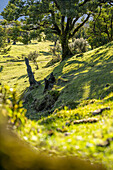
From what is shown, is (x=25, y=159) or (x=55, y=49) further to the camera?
(x=55, y=49)

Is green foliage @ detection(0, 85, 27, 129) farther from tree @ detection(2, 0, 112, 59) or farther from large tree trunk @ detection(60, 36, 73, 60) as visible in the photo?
large tree trunk @ detection(60, 36, 73, 60)

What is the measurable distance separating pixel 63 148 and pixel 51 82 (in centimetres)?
1850

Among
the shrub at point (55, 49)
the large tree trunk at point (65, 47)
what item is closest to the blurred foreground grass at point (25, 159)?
the large tree trunk at point (65, 47)

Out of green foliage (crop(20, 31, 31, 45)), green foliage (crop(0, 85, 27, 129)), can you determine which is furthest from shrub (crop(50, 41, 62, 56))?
green foliage (crop(0, 85, 27, 129))

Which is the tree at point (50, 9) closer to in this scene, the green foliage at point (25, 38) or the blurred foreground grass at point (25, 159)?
the green foliage at point (25, 38)

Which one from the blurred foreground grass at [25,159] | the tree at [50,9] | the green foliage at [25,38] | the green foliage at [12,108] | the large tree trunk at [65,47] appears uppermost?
the tree at [50,9]

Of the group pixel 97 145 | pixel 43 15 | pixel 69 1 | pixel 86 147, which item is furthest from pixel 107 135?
pixel 43 15

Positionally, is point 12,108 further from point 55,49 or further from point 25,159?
point 55,49

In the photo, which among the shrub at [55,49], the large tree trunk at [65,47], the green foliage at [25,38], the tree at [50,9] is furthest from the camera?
the shrub at [55,49]

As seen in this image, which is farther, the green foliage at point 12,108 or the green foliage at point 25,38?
the green foliage at point 25,38

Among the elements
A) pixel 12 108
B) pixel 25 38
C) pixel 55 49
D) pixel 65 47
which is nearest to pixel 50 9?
pixel 25 38

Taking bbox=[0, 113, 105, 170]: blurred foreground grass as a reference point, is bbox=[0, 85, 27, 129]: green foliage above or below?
above

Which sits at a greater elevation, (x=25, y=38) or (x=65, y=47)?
(x=25, y=38)

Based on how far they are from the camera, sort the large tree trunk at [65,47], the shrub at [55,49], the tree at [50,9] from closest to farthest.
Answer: the tree at [50,9] → the large tree trunk at [65,47] → the shrub at [55,49]
